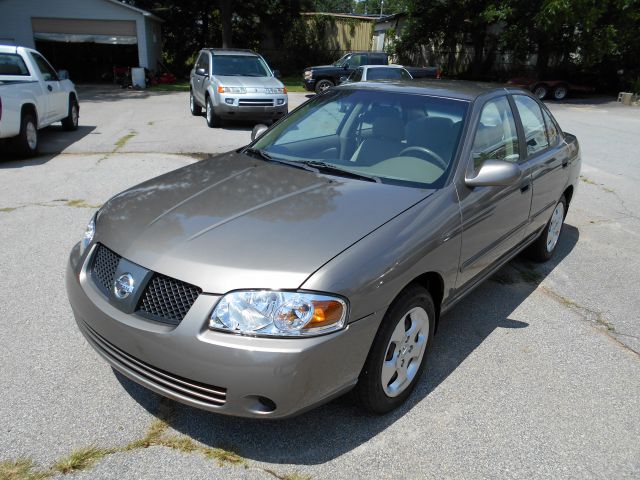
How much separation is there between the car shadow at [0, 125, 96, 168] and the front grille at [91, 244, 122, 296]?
22.2 ft

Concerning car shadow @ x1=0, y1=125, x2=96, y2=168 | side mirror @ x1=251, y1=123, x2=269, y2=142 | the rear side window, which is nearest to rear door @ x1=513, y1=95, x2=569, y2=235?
side mirror @ x1=251, y1=123, x2=269, y2=142

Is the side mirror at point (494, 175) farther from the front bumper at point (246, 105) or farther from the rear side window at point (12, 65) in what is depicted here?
the front bumper at point (246, 105)

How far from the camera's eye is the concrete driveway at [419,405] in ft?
8.27

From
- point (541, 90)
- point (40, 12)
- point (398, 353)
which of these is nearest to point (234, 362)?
point (398, 353)

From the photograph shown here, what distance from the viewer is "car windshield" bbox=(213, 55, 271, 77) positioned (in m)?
13.1

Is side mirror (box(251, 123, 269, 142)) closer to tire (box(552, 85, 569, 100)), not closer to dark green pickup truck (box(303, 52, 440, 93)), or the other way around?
dark green pickup truck (box(303, 52, 440, 93))

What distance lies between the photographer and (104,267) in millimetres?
2754

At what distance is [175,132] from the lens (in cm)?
1189

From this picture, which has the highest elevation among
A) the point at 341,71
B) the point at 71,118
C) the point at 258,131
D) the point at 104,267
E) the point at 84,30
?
the point at 84,30

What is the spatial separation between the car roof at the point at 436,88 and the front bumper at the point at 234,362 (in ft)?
6.55

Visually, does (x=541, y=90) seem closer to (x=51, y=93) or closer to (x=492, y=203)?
(x=51, y=93)

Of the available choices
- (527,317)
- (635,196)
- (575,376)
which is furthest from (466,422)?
(635,196)

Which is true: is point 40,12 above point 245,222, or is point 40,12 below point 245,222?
above

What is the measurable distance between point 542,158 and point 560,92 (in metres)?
21.8
